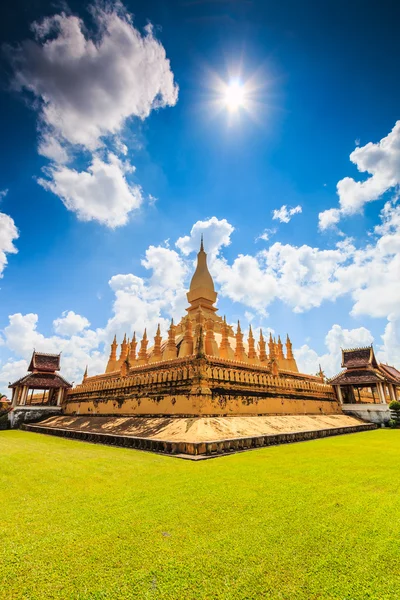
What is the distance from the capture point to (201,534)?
3398 millimetres

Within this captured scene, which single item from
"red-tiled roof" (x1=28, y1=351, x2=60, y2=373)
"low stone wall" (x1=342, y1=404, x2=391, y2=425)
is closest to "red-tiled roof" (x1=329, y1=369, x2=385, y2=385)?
"low stone wall" (x1=342, y1=404, x2=391, y2=425)

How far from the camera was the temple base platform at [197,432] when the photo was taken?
903 cm

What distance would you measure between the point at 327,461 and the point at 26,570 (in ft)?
22.8

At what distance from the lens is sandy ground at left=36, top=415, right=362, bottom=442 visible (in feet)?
34.9

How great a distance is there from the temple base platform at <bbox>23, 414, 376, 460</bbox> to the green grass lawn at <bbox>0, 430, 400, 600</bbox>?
2.63 meters

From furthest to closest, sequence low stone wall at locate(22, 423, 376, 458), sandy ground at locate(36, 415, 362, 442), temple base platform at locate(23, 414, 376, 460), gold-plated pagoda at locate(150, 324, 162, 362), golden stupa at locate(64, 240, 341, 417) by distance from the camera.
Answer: gold-plated pagoda at locate(150, 324, 162, 362) → golden stupa at locate(64, 240, 341, 417) → sandy ground at locate(36, 415, 362, 442) → temple base platform at locate(23, 414, 376, 460) → low stone wall at locate(22, 423, 376, 458)

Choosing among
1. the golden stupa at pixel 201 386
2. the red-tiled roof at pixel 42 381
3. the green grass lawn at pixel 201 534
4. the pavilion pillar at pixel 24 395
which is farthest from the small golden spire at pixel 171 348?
the green grass lawn at pixel 201 534

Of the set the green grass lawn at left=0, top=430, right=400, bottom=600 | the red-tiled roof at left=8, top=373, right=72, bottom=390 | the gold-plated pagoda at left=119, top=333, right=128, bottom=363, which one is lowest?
the green grass lawn at left=0, top=430, right=400, bottom=600

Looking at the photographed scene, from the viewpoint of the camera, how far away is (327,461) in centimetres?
764

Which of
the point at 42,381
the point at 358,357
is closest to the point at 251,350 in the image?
the point at 358,357

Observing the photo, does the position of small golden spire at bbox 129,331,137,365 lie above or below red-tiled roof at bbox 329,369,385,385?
above

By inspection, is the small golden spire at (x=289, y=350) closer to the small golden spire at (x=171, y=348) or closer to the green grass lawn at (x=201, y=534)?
the small golden spire at (x=171, y=348)

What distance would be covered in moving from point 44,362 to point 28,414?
5.16m

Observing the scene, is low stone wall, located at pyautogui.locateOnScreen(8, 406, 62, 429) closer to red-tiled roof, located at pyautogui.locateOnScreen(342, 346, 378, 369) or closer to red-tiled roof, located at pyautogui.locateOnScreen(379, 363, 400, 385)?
red-tiled roof, located at pyautogui.locateOnScreen(342, 346, 378, 369)
